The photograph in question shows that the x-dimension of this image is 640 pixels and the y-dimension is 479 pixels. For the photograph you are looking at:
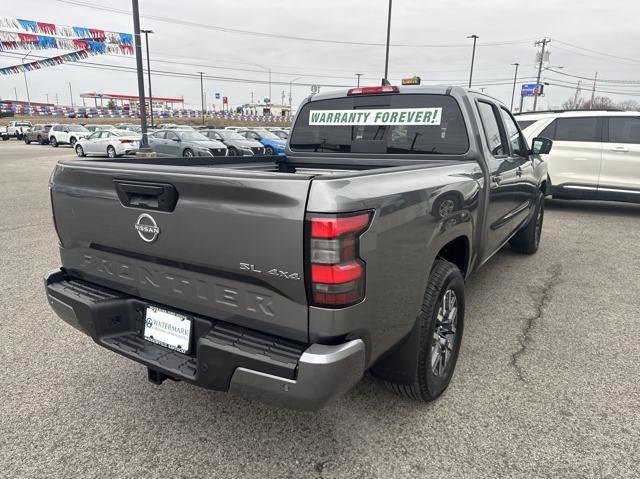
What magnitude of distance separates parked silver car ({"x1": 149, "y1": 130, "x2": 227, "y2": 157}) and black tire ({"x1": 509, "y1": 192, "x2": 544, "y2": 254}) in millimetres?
13346

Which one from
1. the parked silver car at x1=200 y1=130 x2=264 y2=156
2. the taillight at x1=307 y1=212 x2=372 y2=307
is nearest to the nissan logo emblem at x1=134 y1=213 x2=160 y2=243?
the taillight at x1=307 y1=212 x2=372 y2=307

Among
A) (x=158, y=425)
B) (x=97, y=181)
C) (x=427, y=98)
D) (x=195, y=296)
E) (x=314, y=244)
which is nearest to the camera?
(x=314, y=244)

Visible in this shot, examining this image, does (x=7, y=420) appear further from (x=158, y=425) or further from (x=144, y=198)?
(x=144, y=198)

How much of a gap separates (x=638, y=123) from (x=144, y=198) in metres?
9.25

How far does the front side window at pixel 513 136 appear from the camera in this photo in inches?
169

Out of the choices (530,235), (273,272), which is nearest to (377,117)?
(273,272)

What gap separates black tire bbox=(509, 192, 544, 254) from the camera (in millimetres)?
5695

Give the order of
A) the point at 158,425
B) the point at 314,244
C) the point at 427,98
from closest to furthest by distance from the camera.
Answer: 1. the point at 314,244
2. the point at 158,425
3. the point at 427,98

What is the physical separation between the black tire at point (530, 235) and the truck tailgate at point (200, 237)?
466 centimetres

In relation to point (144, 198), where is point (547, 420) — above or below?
below

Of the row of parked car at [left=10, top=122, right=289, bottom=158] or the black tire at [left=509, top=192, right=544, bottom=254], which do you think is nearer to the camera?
the black tire at [left=509, top=192, right=544, bottom=254]

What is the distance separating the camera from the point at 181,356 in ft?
7.09

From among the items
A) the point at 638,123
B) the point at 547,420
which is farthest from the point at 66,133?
the point at 547,420

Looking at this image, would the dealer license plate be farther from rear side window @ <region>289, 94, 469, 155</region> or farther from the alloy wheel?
rear side window @ <region>289, 94, 469, 155</region>
